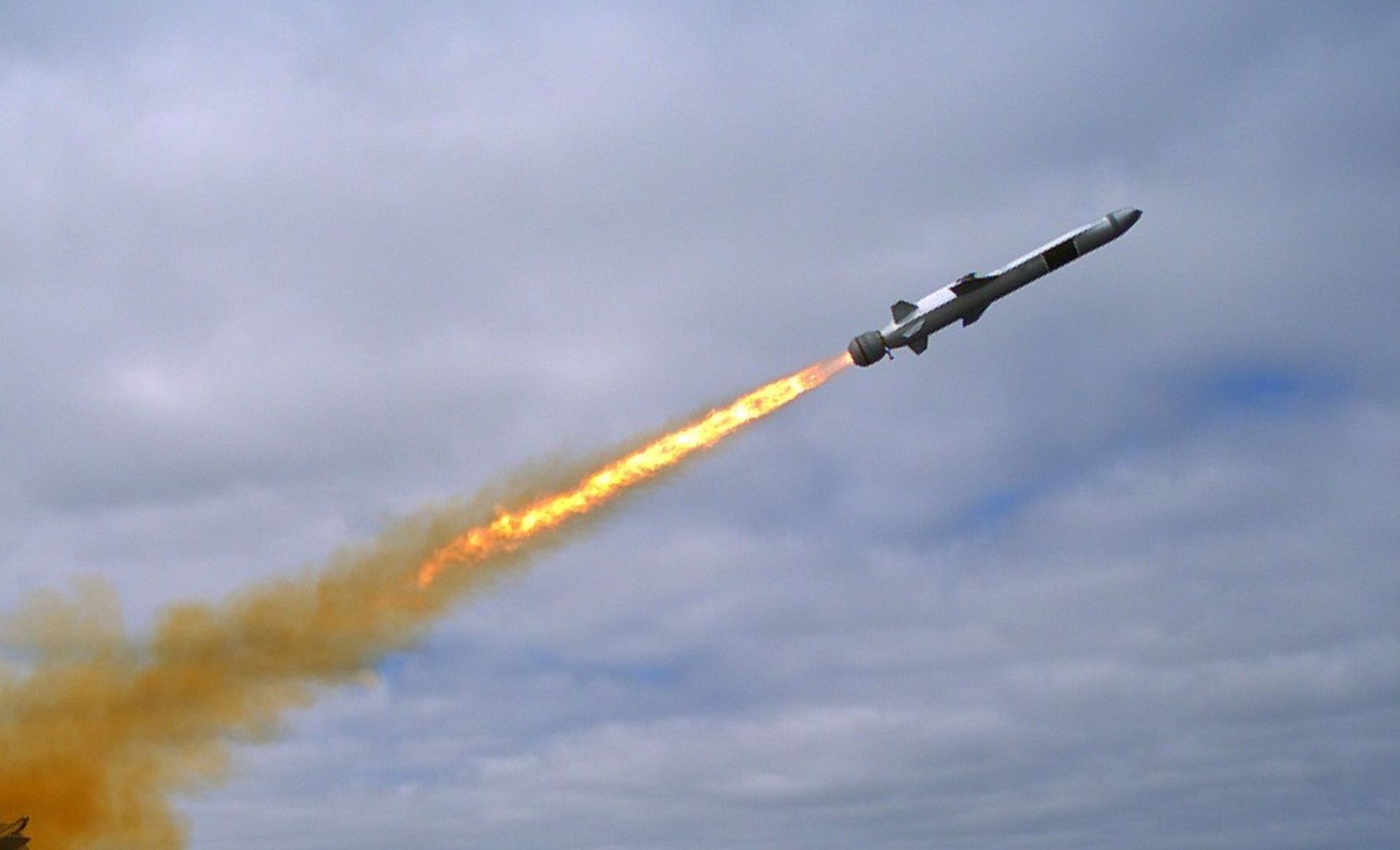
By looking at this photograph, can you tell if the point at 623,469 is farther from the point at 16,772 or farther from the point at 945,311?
the point at 16,772

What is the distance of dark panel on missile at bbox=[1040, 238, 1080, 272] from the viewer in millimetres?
96500

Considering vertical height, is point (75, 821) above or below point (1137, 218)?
below

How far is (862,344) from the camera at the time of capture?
321 ft

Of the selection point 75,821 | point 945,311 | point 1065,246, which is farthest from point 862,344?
point 75,821

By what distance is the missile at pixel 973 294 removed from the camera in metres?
96.8

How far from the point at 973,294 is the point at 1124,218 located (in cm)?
842

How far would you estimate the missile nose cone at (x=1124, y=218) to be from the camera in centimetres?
9738

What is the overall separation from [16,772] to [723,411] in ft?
146

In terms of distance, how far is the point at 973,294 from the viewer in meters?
96.9

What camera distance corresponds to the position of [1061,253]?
9669 centimetres

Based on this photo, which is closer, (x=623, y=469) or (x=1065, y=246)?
(x=1065, y=246)

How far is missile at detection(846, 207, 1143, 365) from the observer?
96812 mm

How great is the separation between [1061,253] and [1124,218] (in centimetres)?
375

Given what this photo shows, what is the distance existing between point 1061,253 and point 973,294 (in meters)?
4.73
